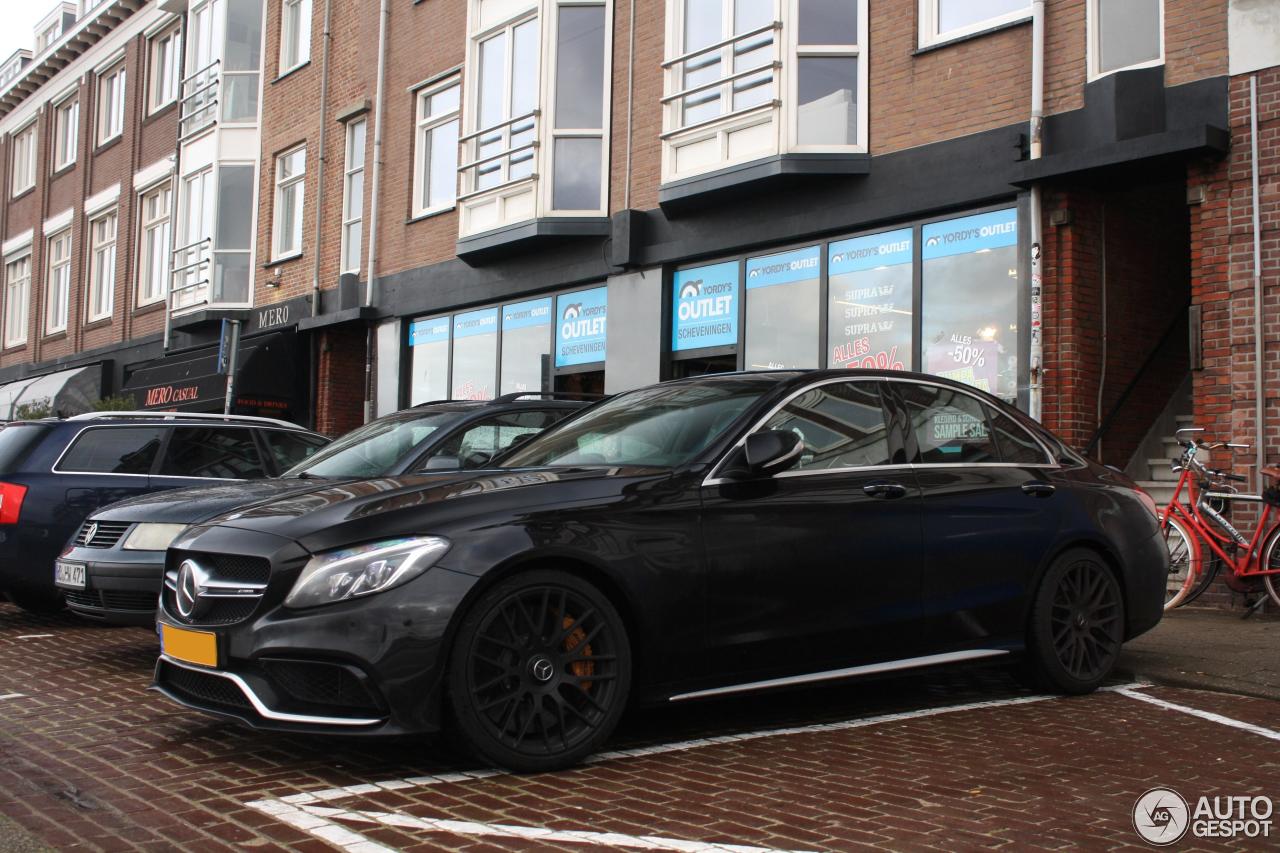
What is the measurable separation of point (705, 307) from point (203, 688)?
1016cm

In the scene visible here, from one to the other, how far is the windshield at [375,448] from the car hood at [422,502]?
248cm

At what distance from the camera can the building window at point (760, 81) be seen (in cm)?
1283

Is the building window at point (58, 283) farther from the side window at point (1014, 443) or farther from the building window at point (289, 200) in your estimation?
the side window at point (1014, 443)

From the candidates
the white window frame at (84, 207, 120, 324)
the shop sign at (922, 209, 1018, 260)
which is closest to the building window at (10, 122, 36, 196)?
the white window frame at (84, 207, 120, 324)

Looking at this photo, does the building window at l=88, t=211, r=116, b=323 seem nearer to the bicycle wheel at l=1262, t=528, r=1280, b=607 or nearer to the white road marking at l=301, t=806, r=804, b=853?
the bicycle wheel at l=1262, t=528, r=1280, b=607

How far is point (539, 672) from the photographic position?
4.54 m

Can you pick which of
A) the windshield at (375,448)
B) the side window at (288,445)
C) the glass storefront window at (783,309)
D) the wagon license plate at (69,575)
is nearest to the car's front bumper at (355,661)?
the windshield at (375,448)

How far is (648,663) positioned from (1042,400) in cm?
690

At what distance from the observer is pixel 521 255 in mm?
17125

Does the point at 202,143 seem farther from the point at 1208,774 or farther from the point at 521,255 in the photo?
the point at 1208,774

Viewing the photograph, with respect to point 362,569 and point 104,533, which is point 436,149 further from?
point 362,569

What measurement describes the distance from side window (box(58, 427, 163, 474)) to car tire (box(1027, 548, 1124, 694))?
6444 millimetres

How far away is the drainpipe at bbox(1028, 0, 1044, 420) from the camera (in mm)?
10742

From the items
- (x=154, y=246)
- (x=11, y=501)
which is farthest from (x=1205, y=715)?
(x=154, y=246)
